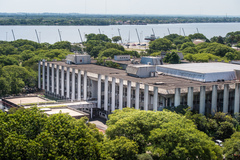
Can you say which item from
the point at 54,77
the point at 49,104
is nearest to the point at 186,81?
the point at 49,104

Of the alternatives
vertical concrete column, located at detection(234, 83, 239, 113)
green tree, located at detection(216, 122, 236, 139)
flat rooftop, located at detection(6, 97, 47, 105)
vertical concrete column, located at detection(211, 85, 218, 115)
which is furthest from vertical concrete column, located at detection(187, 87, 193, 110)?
flat rooftop, located at detection(6, 97, 47, 105)

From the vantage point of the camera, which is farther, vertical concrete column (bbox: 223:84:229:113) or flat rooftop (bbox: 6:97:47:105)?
flat rooftop (bbox: 6:97:47:105)

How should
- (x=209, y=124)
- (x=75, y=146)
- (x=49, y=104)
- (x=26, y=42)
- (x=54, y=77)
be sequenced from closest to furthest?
(x=75, y=146) < (x=209, y=124) < (x=49, y=104) < (x=54, y=77) < (x=26, y=42)

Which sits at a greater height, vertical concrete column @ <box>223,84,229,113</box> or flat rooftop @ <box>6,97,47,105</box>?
vertical concrete column @ <box>223,84,229,113</box>

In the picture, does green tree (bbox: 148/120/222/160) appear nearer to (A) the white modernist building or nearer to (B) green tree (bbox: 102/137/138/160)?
(B) green tree (bbox: 102/137/138/160)

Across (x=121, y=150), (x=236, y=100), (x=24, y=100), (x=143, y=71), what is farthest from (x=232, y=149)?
(x=24, y=100)

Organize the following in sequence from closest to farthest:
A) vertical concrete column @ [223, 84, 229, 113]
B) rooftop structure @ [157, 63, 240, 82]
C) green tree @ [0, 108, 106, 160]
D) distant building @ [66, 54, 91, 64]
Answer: green tree @ [0, 108, 106, 160] → vertical concrete column @ [223, 84, 229, 113] → rooftop structure @ [157, 63, 240, 82] → distant building @ [66, 54, 91, 64]

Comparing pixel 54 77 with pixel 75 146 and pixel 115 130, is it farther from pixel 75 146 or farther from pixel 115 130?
pixel 75 146

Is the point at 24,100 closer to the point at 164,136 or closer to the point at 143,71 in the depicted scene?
the point at 143,71
